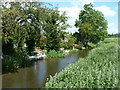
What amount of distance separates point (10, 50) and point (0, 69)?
3.31 m

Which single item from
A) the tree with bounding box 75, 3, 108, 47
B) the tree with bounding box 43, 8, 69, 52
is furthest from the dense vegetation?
the tree with bounding box 75, 3, 108, 47

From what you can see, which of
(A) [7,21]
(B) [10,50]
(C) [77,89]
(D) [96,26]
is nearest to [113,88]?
(C) [77,89]

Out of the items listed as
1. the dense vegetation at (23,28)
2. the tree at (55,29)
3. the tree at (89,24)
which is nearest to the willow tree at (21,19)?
the dense vegetation at (23,28)

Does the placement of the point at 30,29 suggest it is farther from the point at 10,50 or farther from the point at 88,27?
the point at 88,27

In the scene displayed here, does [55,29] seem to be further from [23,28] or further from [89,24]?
[89,24]

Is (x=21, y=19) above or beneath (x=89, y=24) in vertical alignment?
beneath

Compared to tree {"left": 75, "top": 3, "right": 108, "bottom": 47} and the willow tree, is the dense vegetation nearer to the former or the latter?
the willow tree

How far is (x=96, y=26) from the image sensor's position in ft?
105

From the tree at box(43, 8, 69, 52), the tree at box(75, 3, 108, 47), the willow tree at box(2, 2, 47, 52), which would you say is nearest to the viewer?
the willow tree at box(2, 2, 47, 52)

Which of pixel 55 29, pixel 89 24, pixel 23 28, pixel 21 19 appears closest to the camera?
pixel 23 28

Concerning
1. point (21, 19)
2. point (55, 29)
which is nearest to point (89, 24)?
point (55, 29)

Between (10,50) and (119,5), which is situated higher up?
(119,5)

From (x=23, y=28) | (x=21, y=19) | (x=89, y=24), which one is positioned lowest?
(x=23, y=28)

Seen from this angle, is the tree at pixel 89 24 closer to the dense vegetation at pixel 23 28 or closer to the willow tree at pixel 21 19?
the dense vegetation at pixel 23 28
